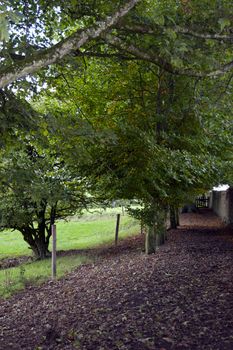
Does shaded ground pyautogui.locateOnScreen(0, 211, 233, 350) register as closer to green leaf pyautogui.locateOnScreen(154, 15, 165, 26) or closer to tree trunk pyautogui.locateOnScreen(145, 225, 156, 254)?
tree trunk pyautogui.locateOnScreen(145, 225, 156, 254)

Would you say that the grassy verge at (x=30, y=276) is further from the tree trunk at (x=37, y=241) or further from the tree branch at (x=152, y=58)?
the tree branch at (x=152, y=58)

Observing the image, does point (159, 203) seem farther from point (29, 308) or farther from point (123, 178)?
point (29, 308)

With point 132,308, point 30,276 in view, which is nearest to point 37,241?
point 30,276

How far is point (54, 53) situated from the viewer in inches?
181

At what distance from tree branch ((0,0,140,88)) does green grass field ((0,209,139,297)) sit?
21.9 ft

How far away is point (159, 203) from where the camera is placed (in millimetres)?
11492

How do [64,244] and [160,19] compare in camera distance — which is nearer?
[160,19]

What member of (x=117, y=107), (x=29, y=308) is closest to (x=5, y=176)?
(x=29, y=308)

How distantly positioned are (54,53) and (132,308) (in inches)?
161

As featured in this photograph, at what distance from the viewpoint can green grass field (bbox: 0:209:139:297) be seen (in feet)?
36.0

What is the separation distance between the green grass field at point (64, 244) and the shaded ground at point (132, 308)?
980 mm

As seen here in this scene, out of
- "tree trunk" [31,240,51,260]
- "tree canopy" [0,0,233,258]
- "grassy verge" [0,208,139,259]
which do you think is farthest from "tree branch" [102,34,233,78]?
"grassy verge" [0,208,139,259]

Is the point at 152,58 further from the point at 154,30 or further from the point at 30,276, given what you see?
the point at 30,276

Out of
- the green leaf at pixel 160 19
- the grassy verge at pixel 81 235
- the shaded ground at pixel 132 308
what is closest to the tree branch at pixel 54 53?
the green leaf at pixel 160 19
